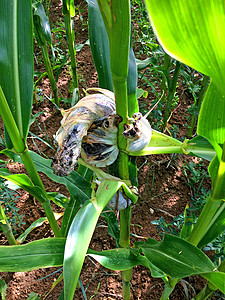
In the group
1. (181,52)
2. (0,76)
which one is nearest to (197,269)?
(181,52)

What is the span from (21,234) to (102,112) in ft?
2.52

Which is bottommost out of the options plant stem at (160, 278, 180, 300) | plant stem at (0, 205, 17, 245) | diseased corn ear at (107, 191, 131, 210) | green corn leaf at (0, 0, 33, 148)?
plant stem at (160, 278, 180, 300)

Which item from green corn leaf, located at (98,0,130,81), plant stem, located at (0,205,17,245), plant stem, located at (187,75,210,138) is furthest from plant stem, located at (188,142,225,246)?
plant stem, located at (187,75,210,138)

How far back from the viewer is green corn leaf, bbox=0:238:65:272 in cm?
57

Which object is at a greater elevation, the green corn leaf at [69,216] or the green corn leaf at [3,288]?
the green corn leaf at [69,216]

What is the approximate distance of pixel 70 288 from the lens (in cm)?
45

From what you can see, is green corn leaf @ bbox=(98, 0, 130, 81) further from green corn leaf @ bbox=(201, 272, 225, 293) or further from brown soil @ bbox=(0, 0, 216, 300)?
brown soil @ bbox=(0, 0, 216, 300)

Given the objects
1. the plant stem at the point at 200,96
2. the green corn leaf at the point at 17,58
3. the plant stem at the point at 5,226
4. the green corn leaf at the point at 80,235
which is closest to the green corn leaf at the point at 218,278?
the green corn leaf at the point at 80,235

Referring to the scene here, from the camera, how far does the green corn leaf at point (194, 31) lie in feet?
1.05

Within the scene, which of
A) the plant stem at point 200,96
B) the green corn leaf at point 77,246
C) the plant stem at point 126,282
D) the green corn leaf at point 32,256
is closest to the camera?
the green corn leaf at point 77,246

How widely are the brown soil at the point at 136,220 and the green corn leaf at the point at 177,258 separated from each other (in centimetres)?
35

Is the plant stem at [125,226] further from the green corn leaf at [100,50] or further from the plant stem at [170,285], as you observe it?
the green corn leaf at [100,50]

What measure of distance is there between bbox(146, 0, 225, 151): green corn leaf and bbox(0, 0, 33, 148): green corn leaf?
1.40 ft

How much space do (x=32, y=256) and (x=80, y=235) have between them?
0.55 feet
